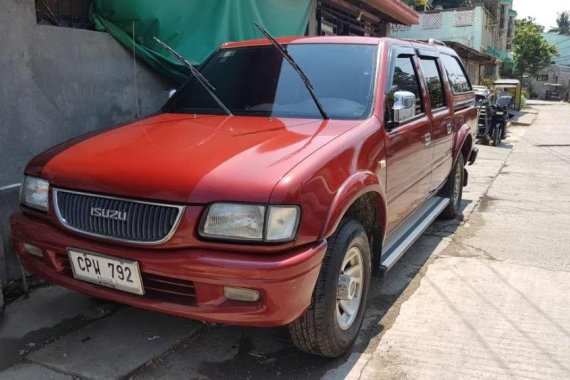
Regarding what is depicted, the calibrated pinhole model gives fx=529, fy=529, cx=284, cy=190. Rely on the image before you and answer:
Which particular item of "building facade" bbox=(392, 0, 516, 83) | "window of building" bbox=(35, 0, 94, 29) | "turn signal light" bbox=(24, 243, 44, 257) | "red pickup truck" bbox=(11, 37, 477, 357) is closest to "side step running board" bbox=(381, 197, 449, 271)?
"red pickup truck" bbox=(11, 37, 477, 357)

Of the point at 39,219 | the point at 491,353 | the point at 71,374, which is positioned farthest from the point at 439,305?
the point at 39,219

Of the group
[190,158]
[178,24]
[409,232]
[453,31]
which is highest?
[453,31]

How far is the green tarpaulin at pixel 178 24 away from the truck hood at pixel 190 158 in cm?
193

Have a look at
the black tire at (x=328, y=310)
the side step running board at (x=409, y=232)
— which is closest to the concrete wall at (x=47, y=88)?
the black tire at (x=328, y=310)

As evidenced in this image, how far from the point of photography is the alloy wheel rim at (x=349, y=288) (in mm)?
2914

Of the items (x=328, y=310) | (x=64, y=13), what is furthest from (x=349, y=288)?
(x=64, y=13)

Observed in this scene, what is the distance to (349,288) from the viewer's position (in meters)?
2.95

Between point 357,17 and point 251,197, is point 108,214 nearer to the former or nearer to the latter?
point 251,197

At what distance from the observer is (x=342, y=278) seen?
291 cm

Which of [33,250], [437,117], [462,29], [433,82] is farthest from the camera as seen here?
[462,29]

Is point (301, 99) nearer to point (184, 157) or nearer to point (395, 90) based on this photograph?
point (395, 90)

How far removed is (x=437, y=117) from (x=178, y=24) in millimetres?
2716

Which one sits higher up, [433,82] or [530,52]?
[530,52]

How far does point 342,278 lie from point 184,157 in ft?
3.53
